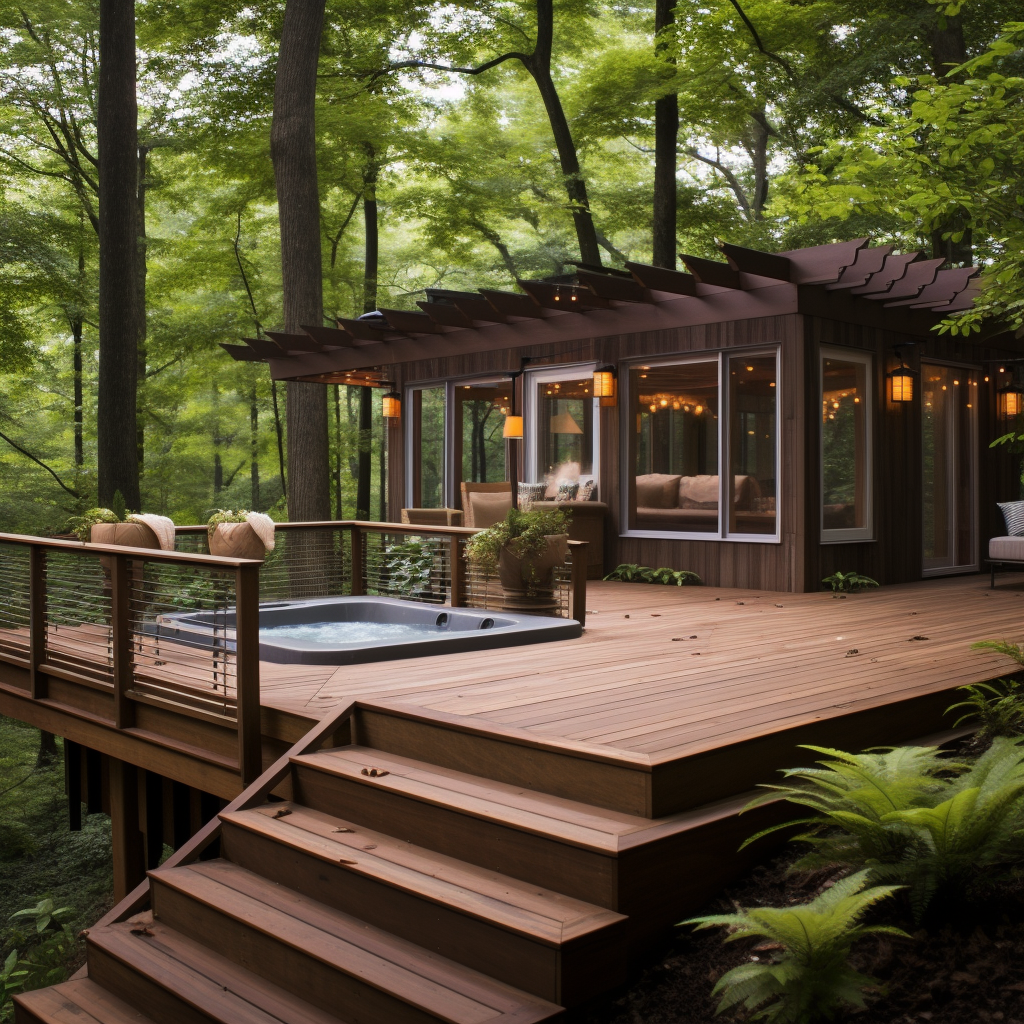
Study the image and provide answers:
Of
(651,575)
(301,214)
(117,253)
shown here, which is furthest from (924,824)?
(301,214)

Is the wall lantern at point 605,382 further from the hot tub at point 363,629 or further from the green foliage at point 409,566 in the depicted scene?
the hot tub at point 363,629

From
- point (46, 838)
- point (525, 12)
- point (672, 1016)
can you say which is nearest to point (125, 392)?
point (46, 838)

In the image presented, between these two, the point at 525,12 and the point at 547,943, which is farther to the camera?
the point at 525,12

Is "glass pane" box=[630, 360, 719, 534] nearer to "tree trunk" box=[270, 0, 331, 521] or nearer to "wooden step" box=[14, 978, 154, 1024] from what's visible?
"tree trunk" box=[270, 0, 331, 521]

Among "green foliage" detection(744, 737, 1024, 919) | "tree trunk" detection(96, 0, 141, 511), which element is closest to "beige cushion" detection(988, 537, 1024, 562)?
"green foliage" detection(744, 737, 1024, 919)

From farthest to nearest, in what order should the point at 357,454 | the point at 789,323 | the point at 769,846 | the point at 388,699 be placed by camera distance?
the point at 357,454, the point at 789,323, the point at 388,699, the point at 769,846

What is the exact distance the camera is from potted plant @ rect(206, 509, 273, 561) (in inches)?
262

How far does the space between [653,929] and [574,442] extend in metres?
8.19

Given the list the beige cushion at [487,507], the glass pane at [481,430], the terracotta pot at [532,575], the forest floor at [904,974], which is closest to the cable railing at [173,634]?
the terracotta pot at [532,575]

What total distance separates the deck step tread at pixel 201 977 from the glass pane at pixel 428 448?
9.02m

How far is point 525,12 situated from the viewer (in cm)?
1586

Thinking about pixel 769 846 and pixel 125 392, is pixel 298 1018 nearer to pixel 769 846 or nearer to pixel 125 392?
pixel 769 846

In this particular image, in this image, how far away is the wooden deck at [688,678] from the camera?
3.52 meters

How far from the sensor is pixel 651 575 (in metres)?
9.73
